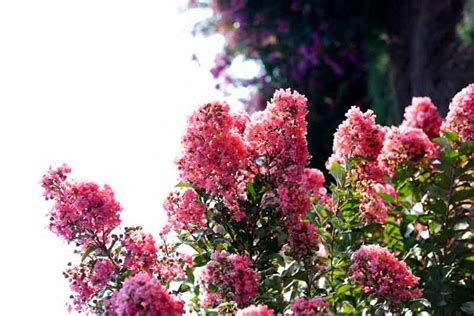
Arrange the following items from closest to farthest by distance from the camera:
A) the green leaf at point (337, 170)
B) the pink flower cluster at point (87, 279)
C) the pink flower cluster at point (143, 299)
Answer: the pink flower cluster at point (143, 299)
the pink flower cluster at point (87, 279)
the green leaf at point (337, 170)

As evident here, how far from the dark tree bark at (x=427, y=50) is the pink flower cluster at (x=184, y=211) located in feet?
7.61

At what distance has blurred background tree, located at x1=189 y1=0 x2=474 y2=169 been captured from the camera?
169 inches

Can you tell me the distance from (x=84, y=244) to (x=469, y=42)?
248 cm

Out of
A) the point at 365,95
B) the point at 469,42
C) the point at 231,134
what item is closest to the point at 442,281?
the point at 231,134

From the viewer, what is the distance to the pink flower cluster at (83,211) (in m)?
1.62

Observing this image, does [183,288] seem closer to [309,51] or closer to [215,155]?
[215,155]

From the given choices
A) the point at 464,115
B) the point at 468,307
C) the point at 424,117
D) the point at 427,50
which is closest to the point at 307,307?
the point at 468,307

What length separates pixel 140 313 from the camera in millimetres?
1321

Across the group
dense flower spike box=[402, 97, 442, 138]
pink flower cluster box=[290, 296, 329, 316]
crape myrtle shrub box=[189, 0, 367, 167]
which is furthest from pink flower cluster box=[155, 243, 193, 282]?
crape myrtle shrub box=[189, 0, 367, 167]

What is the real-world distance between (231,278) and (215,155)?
0.29 meters

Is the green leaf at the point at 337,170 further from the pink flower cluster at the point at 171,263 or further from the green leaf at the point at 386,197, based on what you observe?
the pink flower cluster at the point at 171,263

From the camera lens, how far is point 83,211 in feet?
5.34

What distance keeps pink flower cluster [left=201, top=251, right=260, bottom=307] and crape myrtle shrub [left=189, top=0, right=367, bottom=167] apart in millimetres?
2978

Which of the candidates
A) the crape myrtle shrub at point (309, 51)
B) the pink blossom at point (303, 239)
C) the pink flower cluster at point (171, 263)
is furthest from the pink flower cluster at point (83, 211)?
the crape myrtle shrub at point (309, 51)
